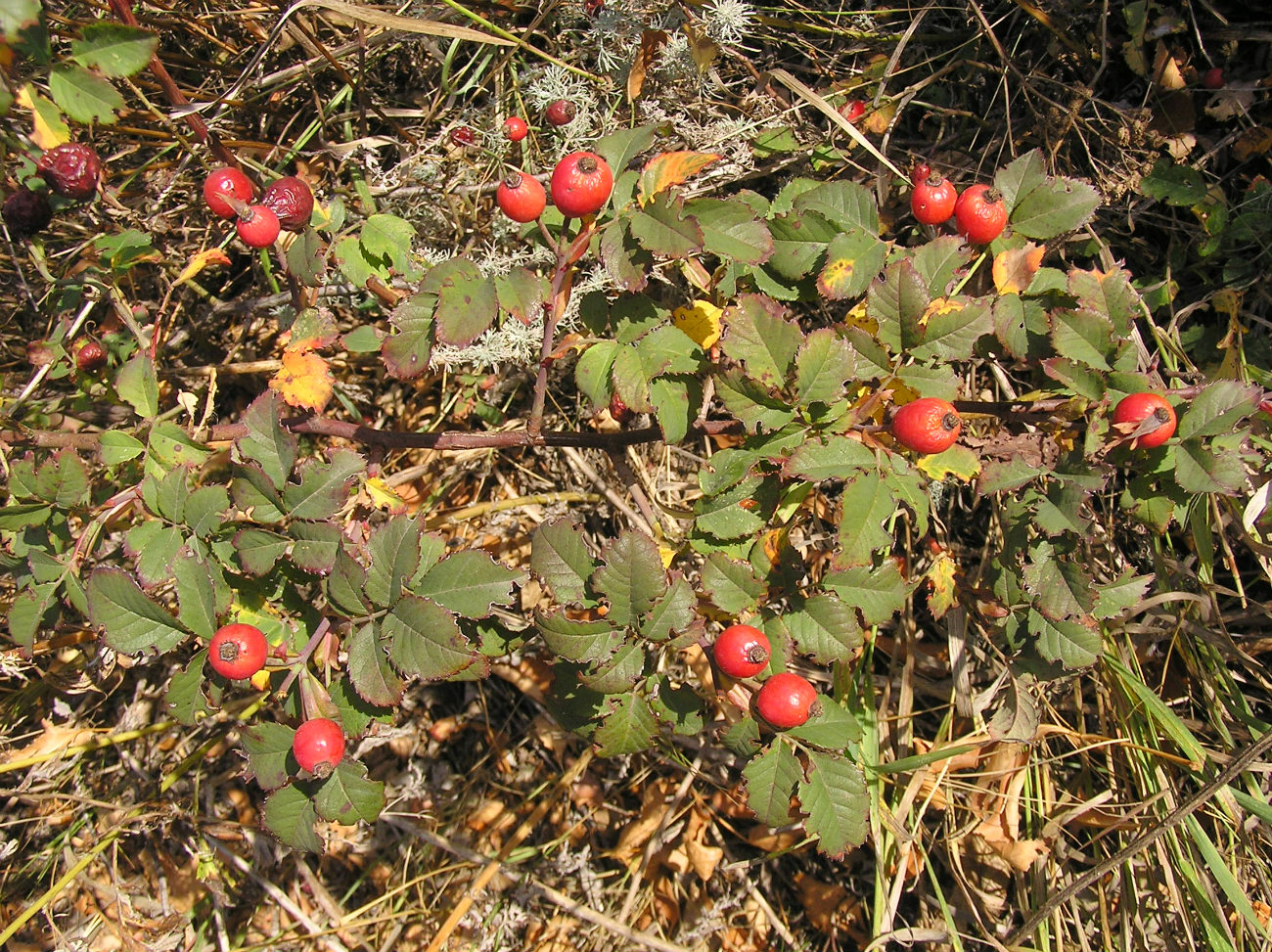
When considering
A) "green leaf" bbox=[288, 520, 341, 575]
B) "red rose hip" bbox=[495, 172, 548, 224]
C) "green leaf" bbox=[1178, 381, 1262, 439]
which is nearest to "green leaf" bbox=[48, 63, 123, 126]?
"red rose hip" bbox=[495, 172, 548, 224]

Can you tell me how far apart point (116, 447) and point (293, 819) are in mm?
1053

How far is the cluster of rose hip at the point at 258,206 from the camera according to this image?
2.02 meters

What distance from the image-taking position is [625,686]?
1.75m

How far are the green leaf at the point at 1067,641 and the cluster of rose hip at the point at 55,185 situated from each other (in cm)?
270

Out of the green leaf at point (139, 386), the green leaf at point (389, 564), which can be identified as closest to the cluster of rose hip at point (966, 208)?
the green leaf at point (389, 564)

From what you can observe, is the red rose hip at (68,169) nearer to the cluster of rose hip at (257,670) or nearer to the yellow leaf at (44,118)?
the yellow leaf at (44,118)

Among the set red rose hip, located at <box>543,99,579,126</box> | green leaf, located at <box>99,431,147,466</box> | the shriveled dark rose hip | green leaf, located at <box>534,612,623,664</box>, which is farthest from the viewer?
red rose hip, located at <box>543,99,579,126</box>

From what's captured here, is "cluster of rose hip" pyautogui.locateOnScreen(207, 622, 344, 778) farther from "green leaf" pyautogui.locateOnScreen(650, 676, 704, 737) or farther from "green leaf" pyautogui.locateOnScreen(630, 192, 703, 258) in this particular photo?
"green leaf" pyautogui.locateOnScreen(630, 192, 703, 258)

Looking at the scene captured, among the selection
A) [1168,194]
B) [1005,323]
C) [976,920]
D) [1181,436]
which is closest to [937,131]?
[1168,194]

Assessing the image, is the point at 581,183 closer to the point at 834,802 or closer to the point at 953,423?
the point at 953,423

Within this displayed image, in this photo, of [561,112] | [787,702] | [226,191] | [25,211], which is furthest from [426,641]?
[561,112]

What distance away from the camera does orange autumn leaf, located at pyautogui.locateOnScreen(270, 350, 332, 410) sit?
7.27 feet

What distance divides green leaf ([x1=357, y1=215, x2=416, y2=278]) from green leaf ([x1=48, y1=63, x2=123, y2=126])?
2.07 ft

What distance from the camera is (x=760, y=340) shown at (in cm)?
189
